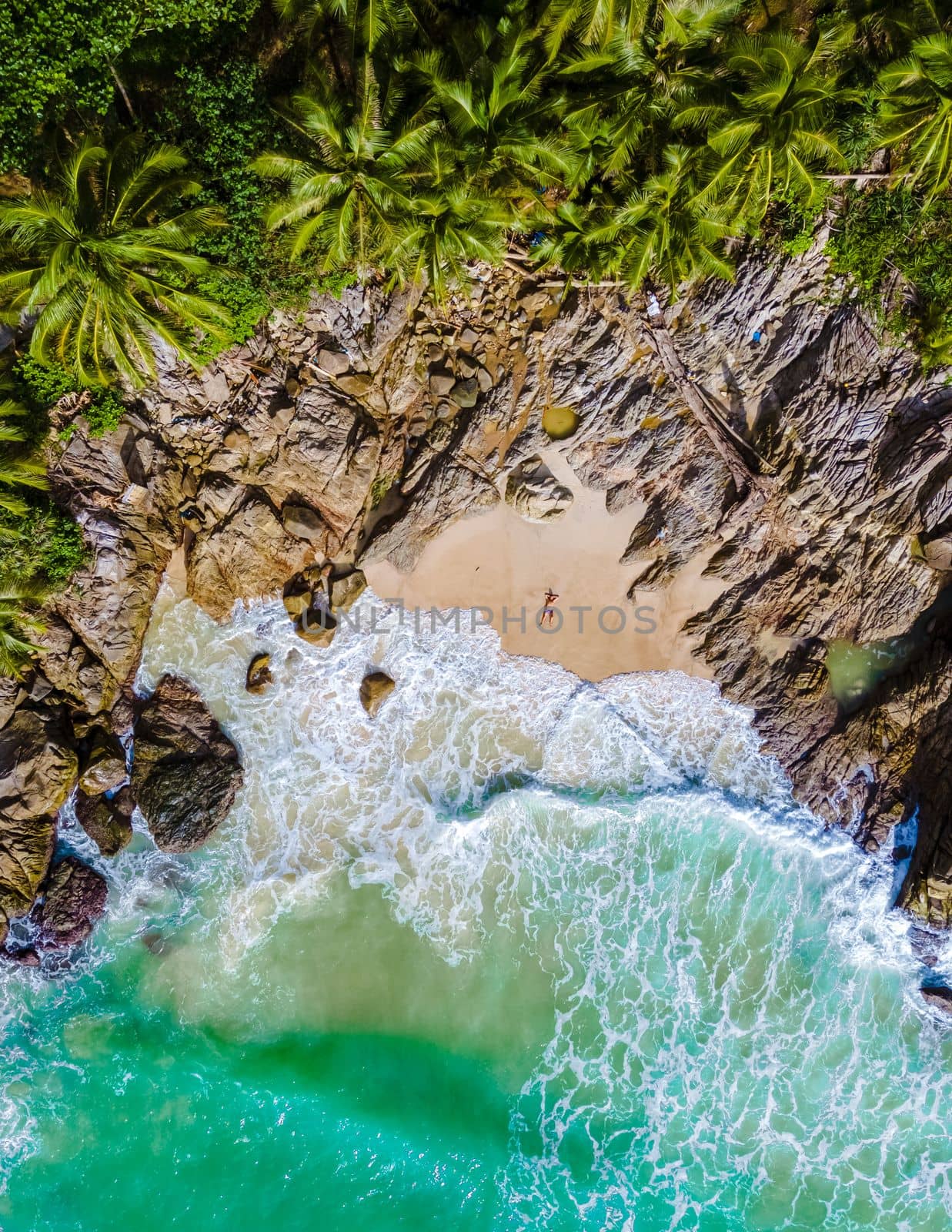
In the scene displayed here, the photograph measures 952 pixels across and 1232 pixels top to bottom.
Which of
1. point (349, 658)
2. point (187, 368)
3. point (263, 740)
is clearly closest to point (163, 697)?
point (263, 740)

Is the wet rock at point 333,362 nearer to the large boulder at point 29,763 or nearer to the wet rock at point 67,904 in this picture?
the large boulder at point 29,763

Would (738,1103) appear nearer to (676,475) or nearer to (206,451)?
(676,475)

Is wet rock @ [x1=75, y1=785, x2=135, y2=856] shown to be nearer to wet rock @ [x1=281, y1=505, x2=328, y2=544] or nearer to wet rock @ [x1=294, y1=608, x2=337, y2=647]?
wet rock @ [x1=294, y1=608, x2=337, y2=647]

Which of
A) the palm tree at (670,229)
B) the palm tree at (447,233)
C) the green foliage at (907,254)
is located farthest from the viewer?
the green foliage at (907,254)

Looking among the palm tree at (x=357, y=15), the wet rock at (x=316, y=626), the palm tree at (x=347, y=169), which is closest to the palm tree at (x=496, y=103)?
the palm tree at (x=347, y=169)

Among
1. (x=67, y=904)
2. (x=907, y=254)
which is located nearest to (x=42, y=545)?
(x=67, y=904)
